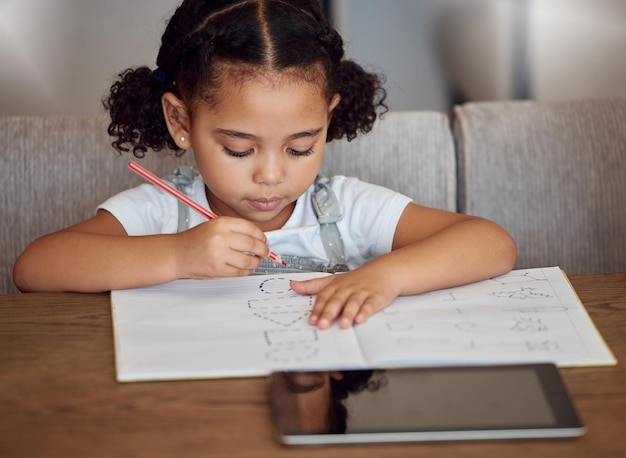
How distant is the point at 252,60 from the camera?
4.37 feet

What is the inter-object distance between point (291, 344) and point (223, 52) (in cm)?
53

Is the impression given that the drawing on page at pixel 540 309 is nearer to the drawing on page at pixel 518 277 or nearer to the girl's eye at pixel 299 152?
the drawing on page at pixel 518 277

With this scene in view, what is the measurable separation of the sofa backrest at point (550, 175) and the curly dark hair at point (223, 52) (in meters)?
0.40

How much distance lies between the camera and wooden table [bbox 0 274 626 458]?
0.80 meters

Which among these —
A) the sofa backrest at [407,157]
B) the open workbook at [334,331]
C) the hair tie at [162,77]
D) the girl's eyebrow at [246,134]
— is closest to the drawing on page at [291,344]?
the open workbook at [334,331]

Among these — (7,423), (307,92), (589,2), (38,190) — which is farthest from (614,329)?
(589,2)

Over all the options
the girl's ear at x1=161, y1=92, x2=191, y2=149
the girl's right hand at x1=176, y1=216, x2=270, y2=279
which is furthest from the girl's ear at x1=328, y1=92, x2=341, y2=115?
the girl's right hand at x1=176, y1=216, x2=270, y2=279

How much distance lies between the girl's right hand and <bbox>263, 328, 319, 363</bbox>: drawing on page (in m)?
0.19

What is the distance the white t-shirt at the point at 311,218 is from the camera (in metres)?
1.53

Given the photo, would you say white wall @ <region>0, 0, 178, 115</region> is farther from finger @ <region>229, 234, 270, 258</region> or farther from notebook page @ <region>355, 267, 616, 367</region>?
notebook page @ <region>355, 267, 616, 367</region>

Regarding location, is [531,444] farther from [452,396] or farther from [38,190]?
[38,190]

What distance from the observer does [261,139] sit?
1.30m

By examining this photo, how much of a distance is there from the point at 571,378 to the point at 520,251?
929 millimetres

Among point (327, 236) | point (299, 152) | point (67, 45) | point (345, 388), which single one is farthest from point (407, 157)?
point (67, 45)
